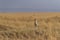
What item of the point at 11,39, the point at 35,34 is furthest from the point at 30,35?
the point at 11,39

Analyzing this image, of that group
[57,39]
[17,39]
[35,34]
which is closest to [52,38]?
[57,39]

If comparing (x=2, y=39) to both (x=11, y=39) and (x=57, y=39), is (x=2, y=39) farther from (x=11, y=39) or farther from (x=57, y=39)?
(x=57, y=39)

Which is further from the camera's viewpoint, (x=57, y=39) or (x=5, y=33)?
(x=5, y=33)

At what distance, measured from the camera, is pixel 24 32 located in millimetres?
11492

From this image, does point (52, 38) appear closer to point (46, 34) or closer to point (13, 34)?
point (46, 34)

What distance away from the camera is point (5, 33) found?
37.5 feet

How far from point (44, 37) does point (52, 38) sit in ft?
1.64

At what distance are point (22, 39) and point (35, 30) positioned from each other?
3.26 feet

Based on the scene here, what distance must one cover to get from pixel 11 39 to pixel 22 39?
0.58 metres

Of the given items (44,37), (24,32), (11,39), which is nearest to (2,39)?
(11,39)

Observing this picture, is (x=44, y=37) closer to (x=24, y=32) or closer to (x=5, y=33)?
(x=24, y=32)

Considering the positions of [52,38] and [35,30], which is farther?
[35,30]

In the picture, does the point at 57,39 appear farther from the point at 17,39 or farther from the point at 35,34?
the point at 17,39

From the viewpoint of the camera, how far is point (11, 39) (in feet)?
35.7
